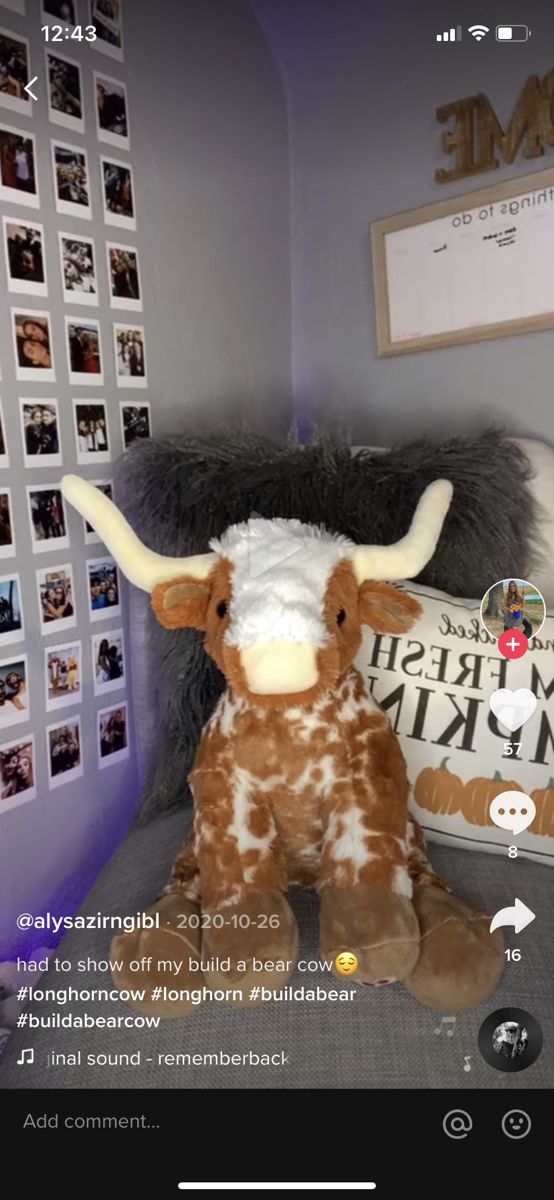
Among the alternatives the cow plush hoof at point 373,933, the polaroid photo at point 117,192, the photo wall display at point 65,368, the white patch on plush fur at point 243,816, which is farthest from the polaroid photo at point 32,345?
the cow plush hoof at point 373,933

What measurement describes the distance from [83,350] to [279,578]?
249 millimetres

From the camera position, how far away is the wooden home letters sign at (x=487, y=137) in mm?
659

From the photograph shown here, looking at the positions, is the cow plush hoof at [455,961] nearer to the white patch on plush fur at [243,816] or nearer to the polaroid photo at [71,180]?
the white patch on plush fur at [243,816]

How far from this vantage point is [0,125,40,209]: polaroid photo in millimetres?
505

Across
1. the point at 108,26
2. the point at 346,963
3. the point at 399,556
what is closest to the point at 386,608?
the point at 399,556

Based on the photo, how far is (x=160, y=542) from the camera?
2.30ft

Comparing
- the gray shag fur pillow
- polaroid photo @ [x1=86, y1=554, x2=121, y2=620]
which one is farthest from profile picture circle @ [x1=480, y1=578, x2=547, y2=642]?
polaroid photo @ [x1=86, y1=554, x2=121, y2=620]

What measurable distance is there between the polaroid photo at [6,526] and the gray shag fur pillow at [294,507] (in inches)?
5.3

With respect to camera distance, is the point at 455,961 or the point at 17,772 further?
the point at 17,772

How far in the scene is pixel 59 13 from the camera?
1.56 ft

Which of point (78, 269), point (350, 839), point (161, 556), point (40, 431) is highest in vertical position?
point (78, 269)

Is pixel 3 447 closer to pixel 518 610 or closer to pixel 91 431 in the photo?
pixel 91 431
